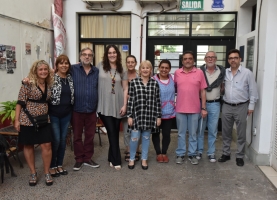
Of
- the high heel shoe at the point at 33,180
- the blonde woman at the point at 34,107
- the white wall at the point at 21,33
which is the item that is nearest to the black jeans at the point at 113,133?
the blonde woman at the point at 34,107

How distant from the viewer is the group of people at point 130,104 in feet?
11.3

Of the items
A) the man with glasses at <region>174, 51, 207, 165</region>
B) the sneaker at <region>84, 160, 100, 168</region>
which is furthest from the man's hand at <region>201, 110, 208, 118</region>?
the sneaker at <region>84, 160, 100, 168</region>

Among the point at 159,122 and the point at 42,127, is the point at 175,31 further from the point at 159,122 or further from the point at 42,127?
the point at 42,127

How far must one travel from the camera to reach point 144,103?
3.83 metres

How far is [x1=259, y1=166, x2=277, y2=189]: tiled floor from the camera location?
3584mm

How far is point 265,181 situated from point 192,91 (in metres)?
1.56

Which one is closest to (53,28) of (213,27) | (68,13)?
(68,13)

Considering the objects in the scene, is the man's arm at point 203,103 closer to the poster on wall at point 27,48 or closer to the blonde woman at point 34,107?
the blonde woman at point 34,107

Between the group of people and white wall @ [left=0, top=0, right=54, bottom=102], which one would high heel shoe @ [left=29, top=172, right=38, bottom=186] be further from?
white wall @ [left=0, top=0, right=54, bottom=102]

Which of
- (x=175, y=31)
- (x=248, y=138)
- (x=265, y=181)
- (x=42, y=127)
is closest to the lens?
(x=42, y=127)

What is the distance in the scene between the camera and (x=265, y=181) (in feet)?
11.8

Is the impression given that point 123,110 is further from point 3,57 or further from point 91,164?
point 3,57

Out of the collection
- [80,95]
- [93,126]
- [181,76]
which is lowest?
[93,126]

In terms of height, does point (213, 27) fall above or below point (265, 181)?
above
